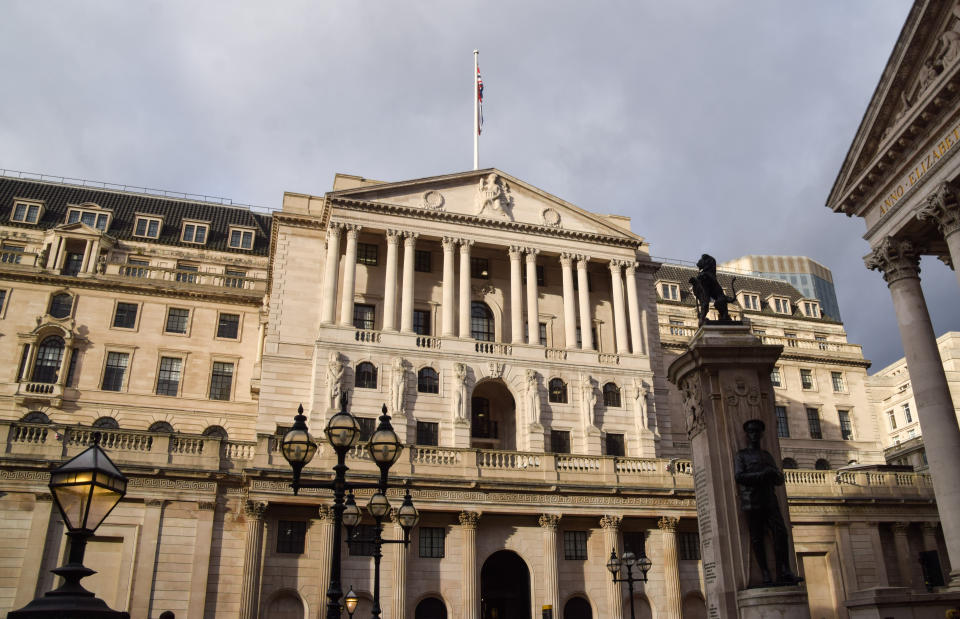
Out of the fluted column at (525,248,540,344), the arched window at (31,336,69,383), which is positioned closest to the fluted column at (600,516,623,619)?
the fluted column at (525,248,540,344)

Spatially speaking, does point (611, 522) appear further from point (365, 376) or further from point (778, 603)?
point (778, 603)

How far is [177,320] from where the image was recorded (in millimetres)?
55906

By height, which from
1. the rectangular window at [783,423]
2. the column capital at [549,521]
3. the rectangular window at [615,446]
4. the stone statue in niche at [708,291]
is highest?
the rectangular window at [783,423]

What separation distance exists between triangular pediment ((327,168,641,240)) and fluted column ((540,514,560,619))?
20864 mm

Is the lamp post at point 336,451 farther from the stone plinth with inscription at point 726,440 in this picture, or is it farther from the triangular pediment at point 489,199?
the triangular pediment at point 489,199

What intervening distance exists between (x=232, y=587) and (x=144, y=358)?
25225mm

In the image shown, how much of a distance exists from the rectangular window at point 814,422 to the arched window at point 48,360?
188 feet

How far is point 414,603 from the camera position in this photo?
116 ft

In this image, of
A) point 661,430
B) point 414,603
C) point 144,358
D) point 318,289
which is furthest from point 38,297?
point 661,430

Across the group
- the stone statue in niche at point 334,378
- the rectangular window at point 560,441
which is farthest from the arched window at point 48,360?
the rectangular window at point 560,441

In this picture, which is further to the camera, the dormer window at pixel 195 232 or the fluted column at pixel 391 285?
the dormer window at pixel 195 232

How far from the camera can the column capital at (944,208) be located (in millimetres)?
24656

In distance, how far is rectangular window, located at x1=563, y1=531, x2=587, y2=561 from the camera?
38.3 m

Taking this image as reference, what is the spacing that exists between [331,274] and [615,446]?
785 inches
